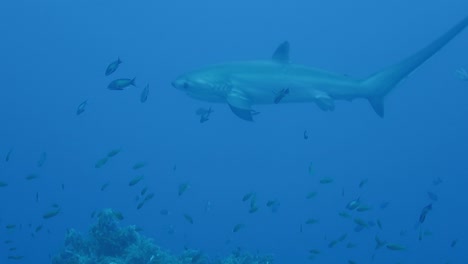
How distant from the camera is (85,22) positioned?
88.5 m

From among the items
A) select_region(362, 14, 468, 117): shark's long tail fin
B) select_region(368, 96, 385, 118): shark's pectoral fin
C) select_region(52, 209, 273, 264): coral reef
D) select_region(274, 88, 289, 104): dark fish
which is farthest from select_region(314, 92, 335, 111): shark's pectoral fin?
select_region(52, 209, 273, 264): coral reef

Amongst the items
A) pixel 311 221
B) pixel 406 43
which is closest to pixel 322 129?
pixel 406 43

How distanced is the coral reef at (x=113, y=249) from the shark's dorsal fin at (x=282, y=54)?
389 cm

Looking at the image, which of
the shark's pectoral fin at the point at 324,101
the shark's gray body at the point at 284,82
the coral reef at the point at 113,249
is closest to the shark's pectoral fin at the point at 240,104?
the shark's gray body at the point at 284,82

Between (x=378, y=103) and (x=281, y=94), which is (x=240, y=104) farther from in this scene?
(x=378, y=103)

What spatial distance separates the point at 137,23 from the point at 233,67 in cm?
9694

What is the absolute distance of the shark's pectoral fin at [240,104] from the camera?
6.00 metres

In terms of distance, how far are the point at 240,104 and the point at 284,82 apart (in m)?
0.73

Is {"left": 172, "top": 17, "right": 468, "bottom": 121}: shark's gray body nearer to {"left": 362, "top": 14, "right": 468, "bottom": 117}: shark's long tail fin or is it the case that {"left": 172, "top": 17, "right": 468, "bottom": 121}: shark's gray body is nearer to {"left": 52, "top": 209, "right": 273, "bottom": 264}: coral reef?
{"left": 362, "top": 14, "right": 468, "bottom": 117}: shark's long tail fin

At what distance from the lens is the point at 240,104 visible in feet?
19.9

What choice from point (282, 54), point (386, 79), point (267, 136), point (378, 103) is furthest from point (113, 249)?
point (267, 136)

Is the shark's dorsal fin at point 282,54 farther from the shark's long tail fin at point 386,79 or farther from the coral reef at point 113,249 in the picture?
the coral reef at point 113,249

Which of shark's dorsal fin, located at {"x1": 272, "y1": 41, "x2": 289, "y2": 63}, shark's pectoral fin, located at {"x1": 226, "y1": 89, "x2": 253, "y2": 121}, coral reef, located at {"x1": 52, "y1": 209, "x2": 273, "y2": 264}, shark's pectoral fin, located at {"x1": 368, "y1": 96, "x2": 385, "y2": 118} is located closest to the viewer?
shark's pectoral fin, located at {"x1": 226, "y1": 89, "x2": 253, "y2": 121}

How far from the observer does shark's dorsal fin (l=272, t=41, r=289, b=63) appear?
21.8ft
